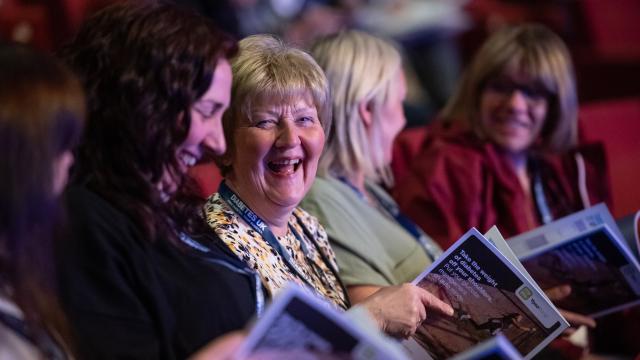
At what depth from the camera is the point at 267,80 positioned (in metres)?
1.47

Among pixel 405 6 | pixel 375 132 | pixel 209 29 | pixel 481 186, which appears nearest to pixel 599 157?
pixel 481 186

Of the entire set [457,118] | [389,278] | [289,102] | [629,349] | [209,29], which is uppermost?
[209,29]

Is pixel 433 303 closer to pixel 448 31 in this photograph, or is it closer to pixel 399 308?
pixel 399 308

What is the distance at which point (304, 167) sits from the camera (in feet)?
5.04

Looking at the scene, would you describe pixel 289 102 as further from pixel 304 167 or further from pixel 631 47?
pixel 631 47

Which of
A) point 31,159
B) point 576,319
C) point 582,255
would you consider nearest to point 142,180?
point 31,159

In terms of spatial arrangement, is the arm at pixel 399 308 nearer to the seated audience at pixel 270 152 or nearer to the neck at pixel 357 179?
the seated audience at pixel 270 152

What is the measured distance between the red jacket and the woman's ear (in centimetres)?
29

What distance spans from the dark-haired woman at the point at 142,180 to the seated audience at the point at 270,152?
0.19 meters

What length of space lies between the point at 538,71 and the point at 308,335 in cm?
137

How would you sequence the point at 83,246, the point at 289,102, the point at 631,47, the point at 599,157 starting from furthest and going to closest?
the point at 631,47, the point at 599,157, the point at 289,102, the point at 83,246

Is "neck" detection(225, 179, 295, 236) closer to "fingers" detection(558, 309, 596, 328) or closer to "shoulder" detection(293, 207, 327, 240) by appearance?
"shoulder" detection(293, 207, 327, 240)

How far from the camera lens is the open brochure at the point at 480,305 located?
1.36 m

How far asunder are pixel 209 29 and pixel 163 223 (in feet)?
0.91
